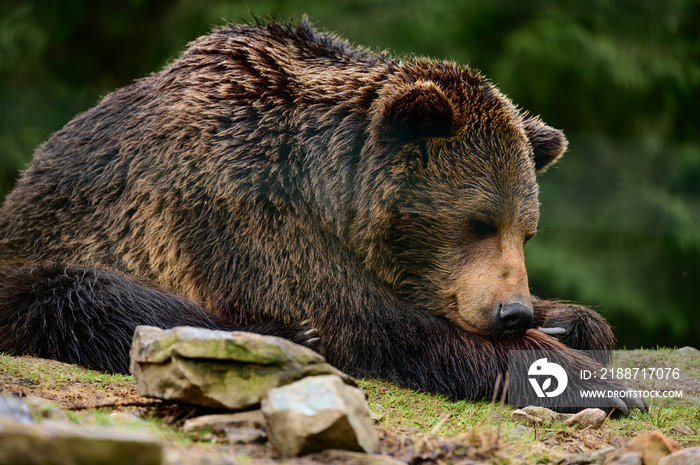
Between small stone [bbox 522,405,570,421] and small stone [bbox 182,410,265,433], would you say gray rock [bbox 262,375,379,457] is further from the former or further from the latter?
small stone [bbox 522,405,570,421]

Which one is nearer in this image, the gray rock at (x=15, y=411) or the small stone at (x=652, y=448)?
the gray rock at (x=15, y=411)

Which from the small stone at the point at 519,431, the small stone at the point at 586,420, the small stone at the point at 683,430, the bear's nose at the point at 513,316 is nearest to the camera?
the small stone at the point at 519,431

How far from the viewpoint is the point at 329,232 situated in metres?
4.08

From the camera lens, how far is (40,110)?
317 inches

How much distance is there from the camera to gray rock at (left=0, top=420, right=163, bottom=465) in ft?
4.65

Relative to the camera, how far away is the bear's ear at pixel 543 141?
4570 millimetres

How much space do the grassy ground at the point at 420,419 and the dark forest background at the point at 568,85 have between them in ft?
13.4

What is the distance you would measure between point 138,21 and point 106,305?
655 centimetres

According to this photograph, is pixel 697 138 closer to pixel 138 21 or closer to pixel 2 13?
pixel 138 21

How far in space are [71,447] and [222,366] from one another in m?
0.91

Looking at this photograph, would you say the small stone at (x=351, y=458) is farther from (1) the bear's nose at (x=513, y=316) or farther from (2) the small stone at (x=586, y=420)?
Result: (1) the bear's nose at (x=513, y=316)

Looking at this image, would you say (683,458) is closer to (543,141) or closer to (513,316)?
(513,316)

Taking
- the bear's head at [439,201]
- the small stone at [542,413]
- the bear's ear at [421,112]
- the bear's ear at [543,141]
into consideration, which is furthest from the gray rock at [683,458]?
the bear's ear at [543,141]

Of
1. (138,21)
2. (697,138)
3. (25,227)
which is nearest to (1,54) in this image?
(138,21)
